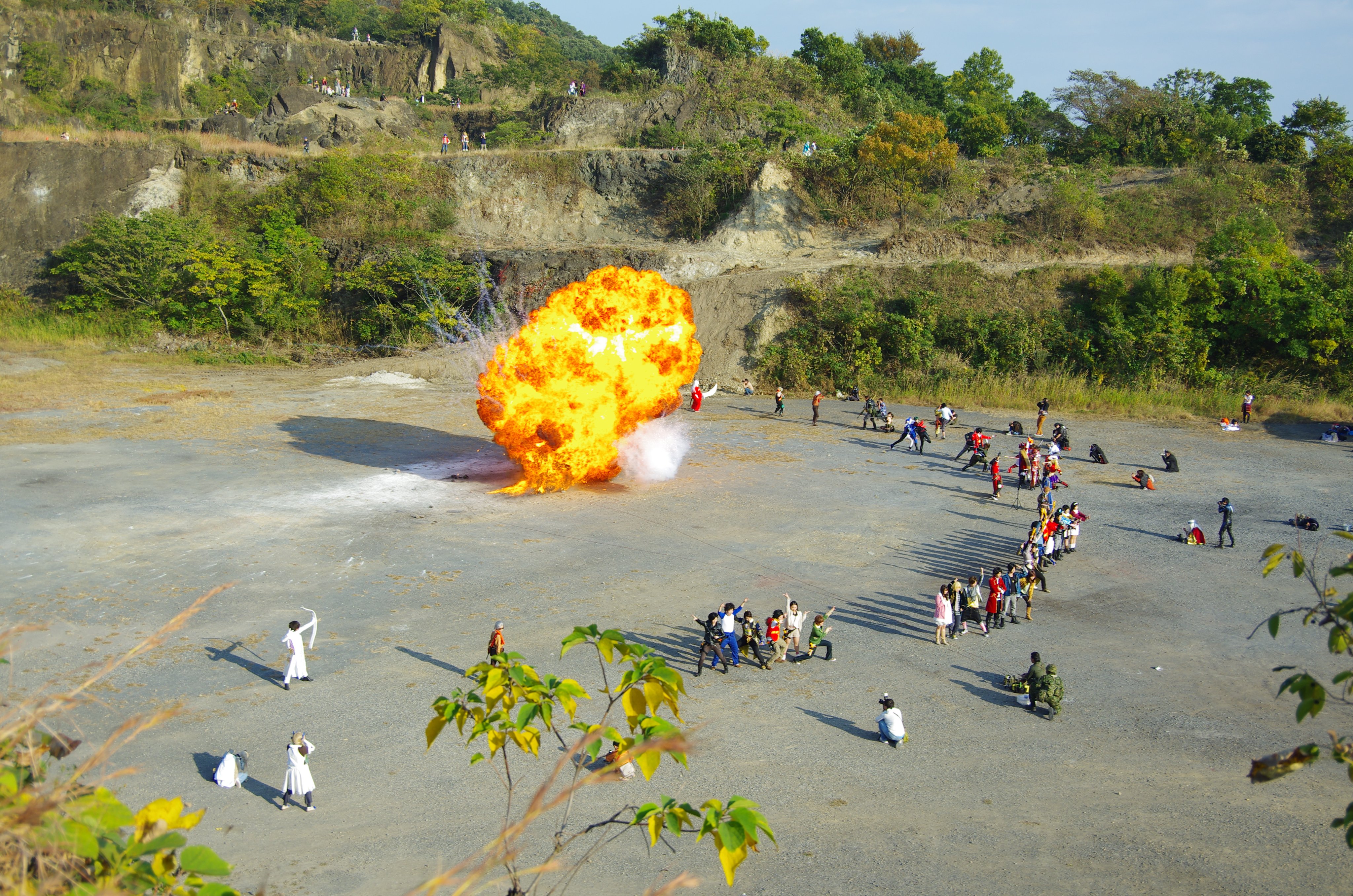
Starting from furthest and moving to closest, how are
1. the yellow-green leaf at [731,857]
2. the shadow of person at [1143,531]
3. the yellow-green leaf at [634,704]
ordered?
the shadow of person at [1143,531] < the yellow-green leaf at [634,704] < the yellow-green leaf at [731,857]

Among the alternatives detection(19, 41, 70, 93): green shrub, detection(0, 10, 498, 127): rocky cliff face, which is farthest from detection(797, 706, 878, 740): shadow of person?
detection(19, 41, 70, 93): green shrub

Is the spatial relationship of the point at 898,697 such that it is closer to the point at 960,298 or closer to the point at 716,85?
the point at 960,298

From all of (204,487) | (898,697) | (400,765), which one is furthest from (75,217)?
(898,697)

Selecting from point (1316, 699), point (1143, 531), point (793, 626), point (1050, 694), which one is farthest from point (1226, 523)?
point (1316, 699)

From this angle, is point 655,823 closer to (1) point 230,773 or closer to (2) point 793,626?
(1) point 230,773

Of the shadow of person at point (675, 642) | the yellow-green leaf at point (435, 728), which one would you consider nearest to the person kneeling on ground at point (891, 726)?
the shadow of person at point (675, 642)

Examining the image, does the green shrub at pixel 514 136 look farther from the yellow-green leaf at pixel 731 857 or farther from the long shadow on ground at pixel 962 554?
the yellow-green leaf at pixel 731 857
